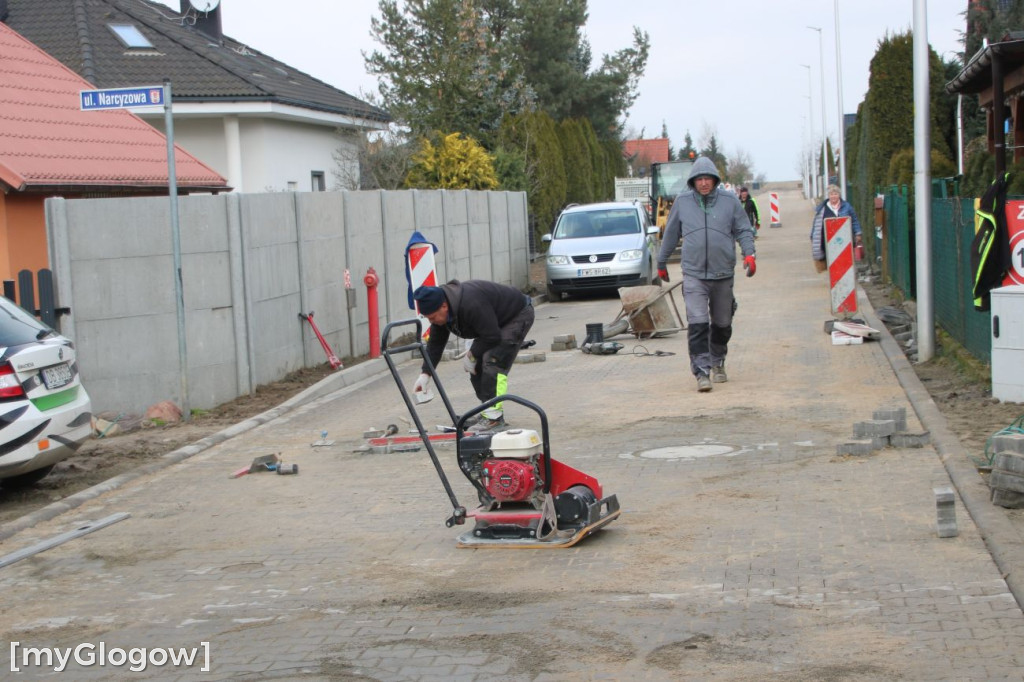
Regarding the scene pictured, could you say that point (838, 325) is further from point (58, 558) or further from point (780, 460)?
point (58, 558)

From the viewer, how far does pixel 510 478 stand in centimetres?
669

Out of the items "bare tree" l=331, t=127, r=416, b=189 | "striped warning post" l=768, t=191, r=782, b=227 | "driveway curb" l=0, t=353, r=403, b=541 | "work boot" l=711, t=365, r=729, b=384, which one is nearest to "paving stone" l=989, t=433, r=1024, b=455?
"work boot" l=711, t=365, r=729, b=384

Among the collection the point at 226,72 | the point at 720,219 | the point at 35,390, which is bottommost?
the point at 35,390

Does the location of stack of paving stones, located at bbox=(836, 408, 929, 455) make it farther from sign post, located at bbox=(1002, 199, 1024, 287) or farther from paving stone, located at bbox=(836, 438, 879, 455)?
sign post, located at bbox=(1002, 199, 1024, 287)

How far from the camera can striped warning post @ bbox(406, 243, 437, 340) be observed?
16531mm

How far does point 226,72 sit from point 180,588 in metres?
20.7

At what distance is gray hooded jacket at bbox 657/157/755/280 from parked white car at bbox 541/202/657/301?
1184 centimetres

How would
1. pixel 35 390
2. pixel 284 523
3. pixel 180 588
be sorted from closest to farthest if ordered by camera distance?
1. pixel 180 588
2. pixel 284 523
3. pixel 35 390

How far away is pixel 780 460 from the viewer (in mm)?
8547

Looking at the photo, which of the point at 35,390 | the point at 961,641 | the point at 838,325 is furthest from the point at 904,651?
the point at 838,325

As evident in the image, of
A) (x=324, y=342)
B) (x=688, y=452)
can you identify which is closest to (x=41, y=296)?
(x=324, y=342)

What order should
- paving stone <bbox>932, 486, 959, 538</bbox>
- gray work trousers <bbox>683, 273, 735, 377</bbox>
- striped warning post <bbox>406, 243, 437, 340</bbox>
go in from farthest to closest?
striped warning post <bbox>406, 243, 437, 340</bbox> < gray work trousers <bbox>683, 273, 735, 377</bbox> < paving stone <bbox>932, 486, 959, 538</bbox>

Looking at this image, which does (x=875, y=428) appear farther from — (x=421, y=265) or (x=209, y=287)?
(x=421, y=265)

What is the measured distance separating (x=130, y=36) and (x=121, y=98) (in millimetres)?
16971
